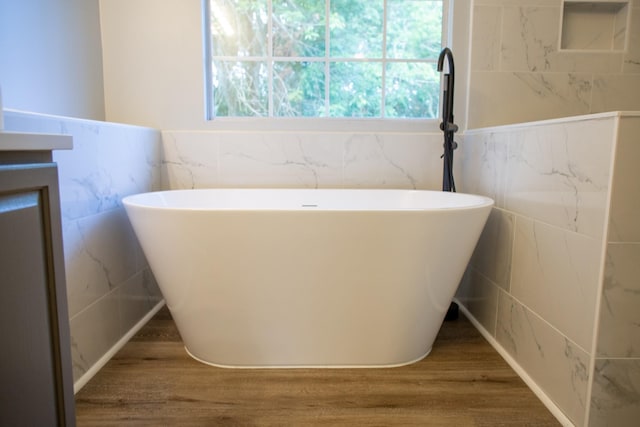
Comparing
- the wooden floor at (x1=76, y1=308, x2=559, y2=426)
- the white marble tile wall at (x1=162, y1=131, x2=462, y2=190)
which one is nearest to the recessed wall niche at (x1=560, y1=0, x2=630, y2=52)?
the white marble tile wall at (x1=162, y1=131, x2=462, y2=190)

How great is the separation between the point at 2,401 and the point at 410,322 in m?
1.24

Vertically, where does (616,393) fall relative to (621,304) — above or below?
below

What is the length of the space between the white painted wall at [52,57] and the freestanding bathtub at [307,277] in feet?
2.04

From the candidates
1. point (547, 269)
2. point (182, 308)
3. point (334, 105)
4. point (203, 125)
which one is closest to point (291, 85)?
point (334, 105)

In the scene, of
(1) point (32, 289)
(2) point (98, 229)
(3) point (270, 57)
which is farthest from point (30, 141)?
(3) point (270, 57)

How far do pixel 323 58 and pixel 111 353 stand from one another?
1800mm

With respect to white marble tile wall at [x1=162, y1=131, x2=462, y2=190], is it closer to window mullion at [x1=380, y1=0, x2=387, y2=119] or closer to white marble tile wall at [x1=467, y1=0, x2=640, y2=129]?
window mullion at [x1=380, y1=0, x2=387, y2=119]

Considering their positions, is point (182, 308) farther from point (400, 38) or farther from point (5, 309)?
point (400, 38)

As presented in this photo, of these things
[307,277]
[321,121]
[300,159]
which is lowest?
[307,277]

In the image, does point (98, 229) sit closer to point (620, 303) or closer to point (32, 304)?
point (32, 304)

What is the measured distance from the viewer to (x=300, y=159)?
219 centimetres

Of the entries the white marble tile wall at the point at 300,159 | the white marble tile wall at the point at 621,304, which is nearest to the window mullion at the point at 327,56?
the white marble tile wall at the point at 300,159

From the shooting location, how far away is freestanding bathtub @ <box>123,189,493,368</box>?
1.32 m

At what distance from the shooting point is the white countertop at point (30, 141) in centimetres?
56
